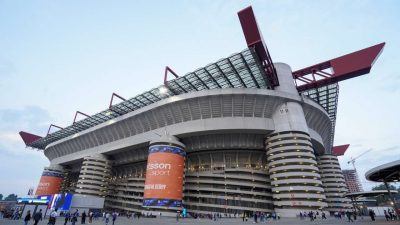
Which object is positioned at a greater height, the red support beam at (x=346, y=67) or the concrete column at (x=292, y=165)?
the red support beam at (x=346, y=67)

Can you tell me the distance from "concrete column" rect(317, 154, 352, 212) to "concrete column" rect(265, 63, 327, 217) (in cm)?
2645

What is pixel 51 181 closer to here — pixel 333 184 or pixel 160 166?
pixel 160 166

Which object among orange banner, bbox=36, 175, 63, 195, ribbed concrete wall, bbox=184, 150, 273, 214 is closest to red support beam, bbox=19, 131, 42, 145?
orange banner, bbox=36, 175, 63, 195

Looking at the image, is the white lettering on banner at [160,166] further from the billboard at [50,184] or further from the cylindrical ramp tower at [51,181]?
the cylindrical ramp tower at [51,181]

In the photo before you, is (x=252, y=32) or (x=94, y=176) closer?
(x=252, y=32)

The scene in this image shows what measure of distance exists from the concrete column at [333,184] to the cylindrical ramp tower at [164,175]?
46778mm

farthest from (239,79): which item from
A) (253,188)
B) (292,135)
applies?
(253,188)

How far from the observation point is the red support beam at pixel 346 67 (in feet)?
171

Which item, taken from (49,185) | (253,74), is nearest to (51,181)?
(49,185)

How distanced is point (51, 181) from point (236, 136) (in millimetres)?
76076

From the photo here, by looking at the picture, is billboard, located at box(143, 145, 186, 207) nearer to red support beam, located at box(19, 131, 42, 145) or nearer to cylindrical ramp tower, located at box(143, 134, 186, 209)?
cylindrical ramp tower, located at box(143, 134, 186, 209)

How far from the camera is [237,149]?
63.3 m

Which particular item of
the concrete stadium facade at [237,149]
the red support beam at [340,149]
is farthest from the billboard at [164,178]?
the red support beam at [340,149]

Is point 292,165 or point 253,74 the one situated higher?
point 253,74
